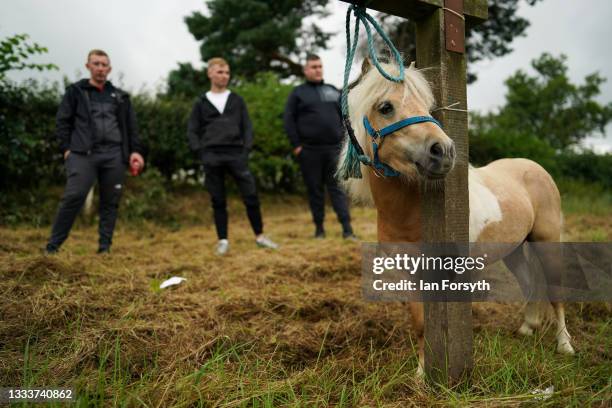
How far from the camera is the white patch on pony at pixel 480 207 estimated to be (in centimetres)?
238

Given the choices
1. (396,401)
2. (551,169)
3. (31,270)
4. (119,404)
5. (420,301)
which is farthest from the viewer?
(551,169)

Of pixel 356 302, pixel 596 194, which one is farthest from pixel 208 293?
pixel 596 194

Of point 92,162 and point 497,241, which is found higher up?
point 92,162

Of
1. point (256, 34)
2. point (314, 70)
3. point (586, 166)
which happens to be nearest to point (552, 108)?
point (586, 166)

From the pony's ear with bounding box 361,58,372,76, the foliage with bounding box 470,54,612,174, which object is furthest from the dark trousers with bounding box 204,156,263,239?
the foliage with bounding box 470,54,612,174

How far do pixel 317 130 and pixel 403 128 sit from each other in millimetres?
3865

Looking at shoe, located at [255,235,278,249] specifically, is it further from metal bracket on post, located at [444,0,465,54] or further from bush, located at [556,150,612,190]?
bush, located at [556,150,612,190]

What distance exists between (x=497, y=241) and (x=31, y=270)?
3239 mm

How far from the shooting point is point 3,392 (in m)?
1.67

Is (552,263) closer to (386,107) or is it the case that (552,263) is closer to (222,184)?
(386,107)

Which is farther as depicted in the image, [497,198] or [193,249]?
[193,249]

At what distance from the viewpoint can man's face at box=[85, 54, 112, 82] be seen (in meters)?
4.52

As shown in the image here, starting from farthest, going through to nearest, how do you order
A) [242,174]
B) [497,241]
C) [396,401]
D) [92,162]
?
[242,174] → [92,162] → [497,241] → [396,401]

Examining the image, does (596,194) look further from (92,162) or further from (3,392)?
(3,392)
